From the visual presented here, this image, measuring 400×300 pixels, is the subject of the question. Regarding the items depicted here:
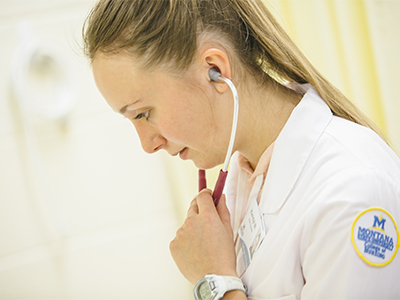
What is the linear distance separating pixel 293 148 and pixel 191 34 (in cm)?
32

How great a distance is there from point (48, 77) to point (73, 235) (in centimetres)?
75

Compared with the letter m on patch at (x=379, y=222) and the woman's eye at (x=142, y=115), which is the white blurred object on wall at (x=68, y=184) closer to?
the woman's eye at (x=142, y=115)

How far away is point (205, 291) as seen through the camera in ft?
2.58

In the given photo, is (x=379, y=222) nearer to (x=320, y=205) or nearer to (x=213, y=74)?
(x=320, y=205)

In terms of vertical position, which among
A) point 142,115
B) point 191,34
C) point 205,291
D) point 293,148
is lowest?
point 205,291

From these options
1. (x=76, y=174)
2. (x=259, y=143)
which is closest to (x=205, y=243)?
(x=259, y=143)

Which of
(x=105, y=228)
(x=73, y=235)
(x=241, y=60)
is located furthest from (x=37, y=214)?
(x=241, y=60)

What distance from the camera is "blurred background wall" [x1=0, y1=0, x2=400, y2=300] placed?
5.72ft

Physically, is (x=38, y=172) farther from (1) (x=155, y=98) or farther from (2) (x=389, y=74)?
(2) (x=389, y=74)

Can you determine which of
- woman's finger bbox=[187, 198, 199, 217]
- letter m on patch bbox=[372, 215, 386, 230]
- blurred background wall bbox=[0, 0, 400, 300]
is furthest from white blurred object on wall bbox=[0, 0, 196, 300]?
letter m on patch bbox=[372, 215, 386, 230]

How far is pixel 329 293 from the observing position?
657 millimetres

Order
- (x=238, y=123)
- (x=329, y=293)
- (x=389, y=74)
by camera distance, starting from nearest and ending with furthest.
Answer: (x=329, y=293) → (x=238, y=123) → (x=389, y=74)

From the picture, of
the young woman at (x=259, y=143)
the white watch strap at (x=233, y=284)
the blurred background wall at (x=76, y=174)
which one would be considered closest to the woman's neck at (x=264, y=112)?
the young woman at (x=259, y=143)

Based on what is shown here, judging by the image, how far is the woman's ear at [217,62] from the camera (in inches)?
31.1
